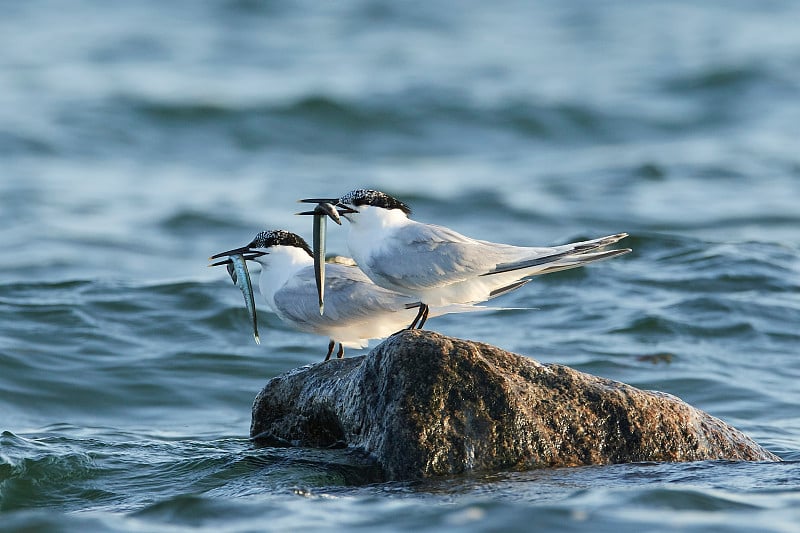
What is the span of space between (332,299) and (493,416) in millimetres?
1568

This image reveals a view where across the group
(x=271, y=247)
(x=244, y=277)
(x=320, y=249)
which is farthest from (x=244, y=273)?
(x=320, y=249)

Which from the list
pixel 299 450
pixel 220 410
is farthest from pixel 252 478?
pixel 220 410

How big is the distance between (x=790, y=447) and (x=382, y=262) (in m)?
2.83

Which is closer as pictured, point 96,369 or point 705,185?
point 96,369

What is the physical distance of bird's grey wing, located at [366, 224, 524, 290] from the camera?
637 centimetres

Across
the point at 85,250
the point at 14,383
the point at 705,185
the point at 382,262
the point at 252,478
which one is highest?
the point at 705,185

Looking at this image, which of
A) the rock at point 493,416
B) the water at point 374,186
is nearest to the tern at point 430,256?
the rock at point 493,416

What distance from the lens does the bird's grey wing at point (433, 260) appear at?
6367 mm

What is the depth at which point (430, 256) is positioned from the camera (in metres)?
6.40

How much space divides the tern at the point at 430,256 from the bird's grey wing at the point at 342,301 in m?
0.29

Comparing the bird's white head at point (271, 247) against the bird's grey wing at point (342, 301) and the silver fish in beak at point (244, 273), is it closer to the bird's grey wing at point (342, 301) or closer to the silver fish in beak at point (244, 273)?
the silver fish in beak at point (244, 273)

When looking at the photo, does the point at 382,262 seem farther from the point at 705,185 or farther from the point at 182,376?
the point at 705,185

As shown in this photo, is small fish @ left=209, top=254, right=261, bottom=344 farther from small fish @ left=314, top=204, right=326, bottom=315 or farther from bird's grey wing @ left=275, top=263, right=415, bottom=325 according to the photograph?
small fish @ left=314, top=204, right=326, bottom=315

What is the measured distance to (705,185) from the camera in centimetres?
1594
